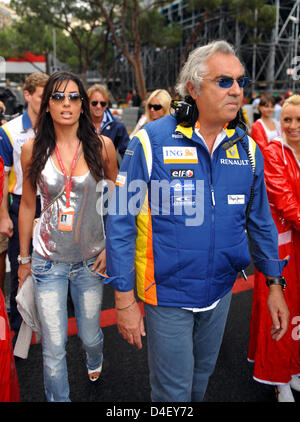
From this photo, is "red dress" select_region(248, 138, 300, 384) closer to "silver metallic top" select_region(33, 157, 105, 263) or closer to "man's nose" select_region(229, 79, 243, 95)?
"man's nose" select_region(229, 79, 243, 95)

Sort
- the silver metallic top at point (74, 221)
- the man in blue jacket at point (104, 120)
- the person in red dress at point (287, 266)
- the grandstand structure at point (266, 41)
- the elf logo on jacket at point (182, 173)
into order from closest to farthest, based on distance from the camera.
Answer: the elf logo on jacket at point (182, 173) < the silver metallic top at point (74, 221) < the person in red dress at point (287, 266) < the man in blue jacket at point (104, 120) < the grandstand structure at point (266, 41)

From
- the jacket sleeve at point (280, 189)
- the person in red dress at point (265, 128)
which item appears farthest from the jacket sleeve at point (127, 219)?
the person in red dress at point (265, 128)

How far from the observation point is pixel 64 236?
2332mm

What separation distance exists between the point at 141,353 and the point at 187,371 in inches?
54.3

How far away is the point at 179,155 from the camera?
1.81 meters

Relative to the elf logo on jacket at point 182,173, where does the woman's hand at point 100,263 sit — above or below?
below

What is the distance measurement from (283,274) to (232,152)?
47.2 inches

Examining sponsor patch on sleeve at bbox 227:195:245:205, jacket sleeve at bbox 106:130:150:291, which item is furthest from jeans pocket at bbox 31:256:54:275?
sponsor patch on sleeve at bbox 227:195:245:205

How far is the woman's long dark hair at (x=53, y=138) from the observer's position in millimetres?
2357

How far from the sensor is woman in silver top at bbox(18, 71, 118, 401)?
2334mm

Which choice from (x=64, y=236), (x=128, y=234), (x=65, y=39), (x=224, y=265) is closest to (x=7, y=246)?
(x=64, y=236)

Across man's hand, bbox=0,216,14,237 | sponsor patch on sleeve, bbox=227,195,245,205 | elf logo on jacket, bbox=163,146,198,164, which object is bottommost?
man's hand, bbox=0,216,14,237

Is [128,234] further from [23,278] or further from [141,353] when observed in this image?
[141,353]

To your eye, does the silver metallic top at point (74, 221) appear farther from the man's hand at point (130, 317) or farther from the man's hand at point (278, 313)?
the man's hand at point (278, 313)
